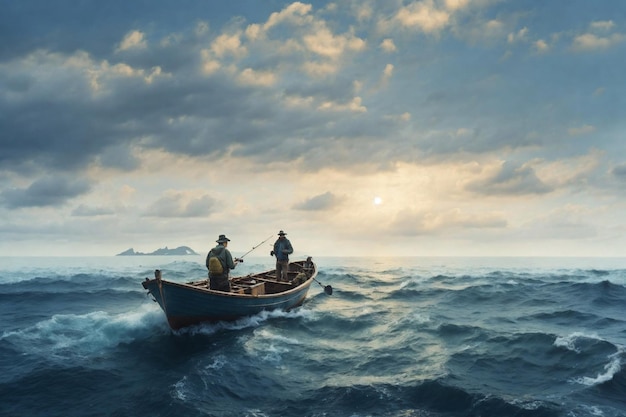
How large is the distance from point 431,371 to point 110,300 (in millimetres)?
27118

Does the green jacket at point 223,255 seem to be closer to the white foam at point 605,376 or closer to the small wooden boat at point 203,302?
the small wooden boat at point 203,302

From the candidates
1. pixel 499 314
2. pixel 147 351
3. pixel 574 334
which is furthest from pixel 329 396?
pixel 499 314

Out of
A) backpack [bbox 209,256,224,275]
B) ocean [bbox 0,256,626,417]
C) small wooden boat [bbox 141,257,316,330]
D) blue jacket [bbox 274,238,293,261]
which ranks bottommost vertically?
ocean [bbox 0,256,626,417]

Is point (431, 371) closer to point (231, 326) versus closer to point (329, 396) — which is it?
point (329, 396)

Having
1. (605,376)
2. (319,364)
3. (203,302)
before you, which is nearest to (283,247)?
(203,302)

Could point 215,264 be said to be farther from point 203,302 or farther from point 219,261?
point 203,302

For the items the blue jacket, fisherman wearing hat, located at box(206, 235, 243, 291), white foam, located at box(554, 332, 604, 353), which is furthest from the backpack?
white foam, located at box(554, 332, 604, 353)

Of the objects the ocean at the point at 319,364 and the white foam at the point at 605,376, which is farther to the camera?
the white foam at the point at 605,376

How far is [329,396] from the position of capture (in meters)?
11.2

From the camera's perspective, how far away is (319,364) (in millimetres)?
14430

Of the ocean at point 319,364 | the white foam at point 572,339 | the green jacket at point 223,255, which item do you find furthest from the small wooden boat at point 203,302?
the white foam at point 572,339

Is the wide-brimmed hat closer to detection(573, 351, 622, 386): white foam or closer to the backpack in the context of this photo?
the backpack

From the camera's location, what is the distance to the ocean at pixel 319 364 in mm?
10500

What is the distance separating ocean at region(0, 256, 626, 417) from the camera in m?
10.5
